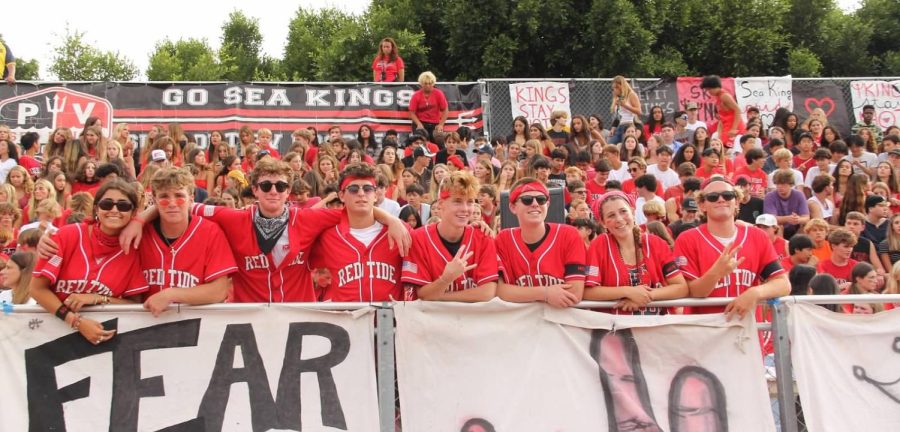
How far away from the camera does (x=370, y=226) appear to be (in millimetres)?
5965

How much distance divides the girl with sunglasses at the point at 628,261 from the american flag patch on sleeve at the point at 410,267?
3.38 ft

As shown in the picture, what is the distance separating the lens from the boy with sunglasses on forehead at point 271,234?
5.86 metres

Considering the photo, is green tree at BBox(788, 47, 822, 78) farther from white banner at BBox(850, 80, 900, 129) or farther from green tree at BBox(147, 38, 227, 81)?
green tree at BBox(147, 38, 227, 81)

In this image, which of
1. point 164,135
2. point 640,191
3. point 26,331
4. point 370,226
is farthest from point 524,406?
point 164,135

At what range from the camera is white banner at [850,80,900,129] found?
16609 mm

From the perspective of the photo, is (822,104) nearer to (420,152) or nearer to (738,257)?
(420,152)

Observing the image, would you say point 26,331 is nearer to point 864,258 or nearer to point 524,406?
point 524,406

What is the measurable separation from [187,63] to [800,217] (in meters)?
34.4

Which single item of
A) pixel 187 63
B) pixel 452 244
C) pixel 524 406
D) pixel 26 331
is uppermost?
pixel 187 63

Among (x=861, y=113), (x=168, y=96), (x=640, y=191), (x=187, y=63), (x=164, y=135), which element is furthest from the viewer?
(x=187, y=63)

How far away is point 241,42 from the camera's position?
143 feet

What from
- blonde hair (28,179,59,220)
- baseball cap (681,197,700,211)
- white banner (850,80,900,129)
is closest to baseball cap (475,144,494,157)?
baseball cap (681,197,700,211)

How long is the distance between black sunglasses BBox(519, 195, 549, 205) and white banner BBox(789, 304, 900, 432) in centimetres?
161

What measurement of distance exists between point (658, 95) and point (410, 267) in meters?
11.6
